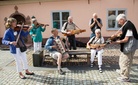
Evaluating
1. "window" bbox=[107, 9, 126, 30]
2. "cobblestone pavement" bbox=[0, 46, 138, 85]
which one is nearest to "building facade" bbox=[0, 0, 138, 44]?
"window" bbox=[107, 9, 126, 30]

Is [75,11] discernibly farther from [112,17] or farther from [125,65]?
[125,65]

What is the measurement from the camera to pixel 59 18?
35.1ft

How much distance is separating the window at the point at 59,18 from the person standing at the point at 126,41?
6488mm

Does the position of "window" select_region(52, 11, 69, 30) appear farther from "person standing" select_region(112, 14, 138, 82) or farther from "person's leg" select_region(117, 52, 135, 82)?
"person's leg" select_region(117, 52, 135, 82)

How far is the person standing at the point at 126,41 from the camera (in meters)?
4.23

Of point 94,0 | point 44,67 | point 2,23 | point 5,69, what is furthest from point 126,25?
point 2,23

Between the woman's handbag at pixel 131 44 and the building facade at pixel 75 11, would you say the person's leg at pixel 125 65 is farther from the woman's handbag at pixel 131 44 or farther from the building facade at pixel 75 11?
the building facade at pixel 75 11

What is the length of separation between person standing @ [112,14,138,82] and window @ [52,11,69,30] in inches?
255

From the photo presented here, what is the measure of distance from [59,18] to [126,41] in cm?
690

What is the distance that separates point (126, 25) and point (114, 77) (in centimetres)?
160

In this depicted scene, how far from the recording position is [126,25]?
13.9 feet

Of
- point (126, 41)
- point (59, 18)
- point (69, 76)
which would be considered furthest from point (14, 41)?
point (59, 18)

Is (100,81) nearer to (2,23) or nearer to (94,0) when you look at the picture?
(94,0)

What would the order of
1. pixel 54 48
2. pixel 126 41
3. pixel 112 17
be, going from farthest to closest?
pixel 112 17 → pixel 54 48 → pixel 126 41
